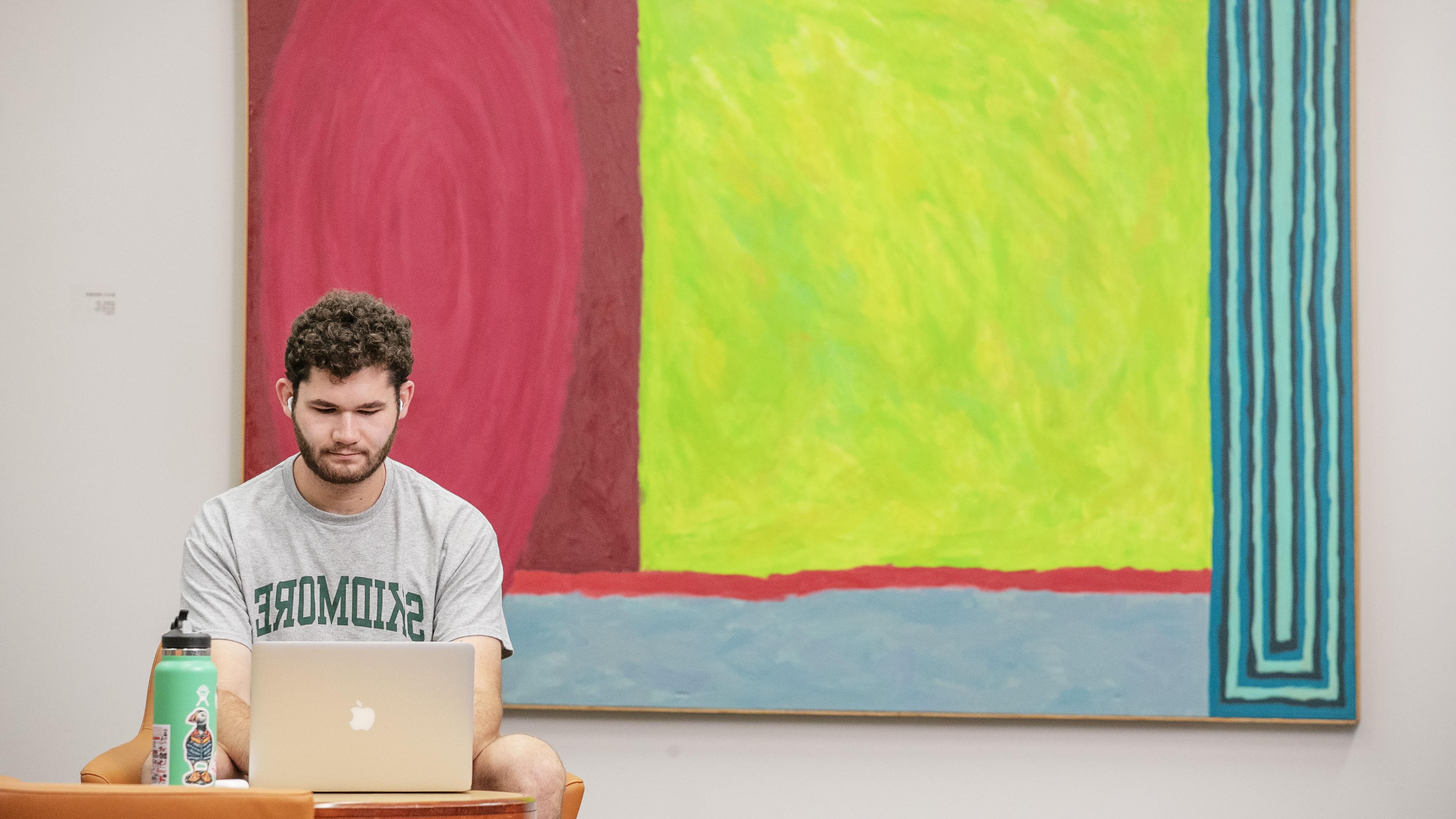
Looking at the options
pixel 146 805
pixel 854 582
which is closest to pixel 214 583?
pixel 146 805

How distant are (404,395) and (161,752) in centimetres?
72

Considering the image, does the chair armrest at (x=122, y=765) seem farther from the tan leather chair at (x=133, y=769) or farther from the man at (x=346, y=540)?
the man at (x=346, y=540)

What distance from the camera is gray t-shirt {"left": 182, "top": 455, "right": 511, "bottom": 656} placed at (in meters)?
1.83

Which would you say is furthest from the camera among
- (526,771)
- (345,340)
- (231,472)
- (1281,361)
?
(231,472)

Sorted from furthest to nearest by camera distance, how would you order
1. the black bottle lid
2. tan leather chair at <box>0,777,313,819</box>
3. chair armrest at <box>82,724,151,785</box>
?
chair armrest at <box>82,724,151,785</box> < the black bottle lid < tan leather chair at <box>0,777,313,819</box>

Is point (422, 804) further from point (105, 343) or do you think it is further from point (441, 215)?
point (105, 343)

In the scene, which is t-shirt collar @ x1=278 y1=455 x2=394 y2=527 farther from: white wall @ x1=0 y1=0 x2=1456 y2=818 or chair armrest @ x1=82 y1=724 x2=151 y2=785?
white wall @ x1=0 y1=0 x2=1456 y2=818

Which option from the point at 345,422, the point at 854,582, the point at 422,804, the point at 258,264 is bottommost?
the point at 422,804

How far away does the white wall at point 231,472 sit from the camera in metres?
2.25

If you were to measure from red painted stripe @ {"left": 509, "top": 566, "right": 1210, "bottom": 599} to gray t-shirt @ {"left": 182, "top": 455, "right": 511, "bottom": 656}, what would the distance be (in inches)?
14.8

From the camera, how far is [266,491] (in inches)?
74.7

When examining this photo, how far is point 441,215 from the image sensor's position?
234 cm

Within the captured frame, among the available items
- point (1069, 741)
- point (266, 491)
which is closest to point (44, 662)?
point (266, 491)

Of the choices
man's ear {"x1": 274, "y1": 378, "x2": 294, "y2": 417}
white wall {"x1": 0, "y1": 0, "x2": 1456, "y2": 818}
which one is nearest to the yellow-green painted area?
white wall {"x1": 0, "y1": 0, "x2": 1456, "y2": 818}
